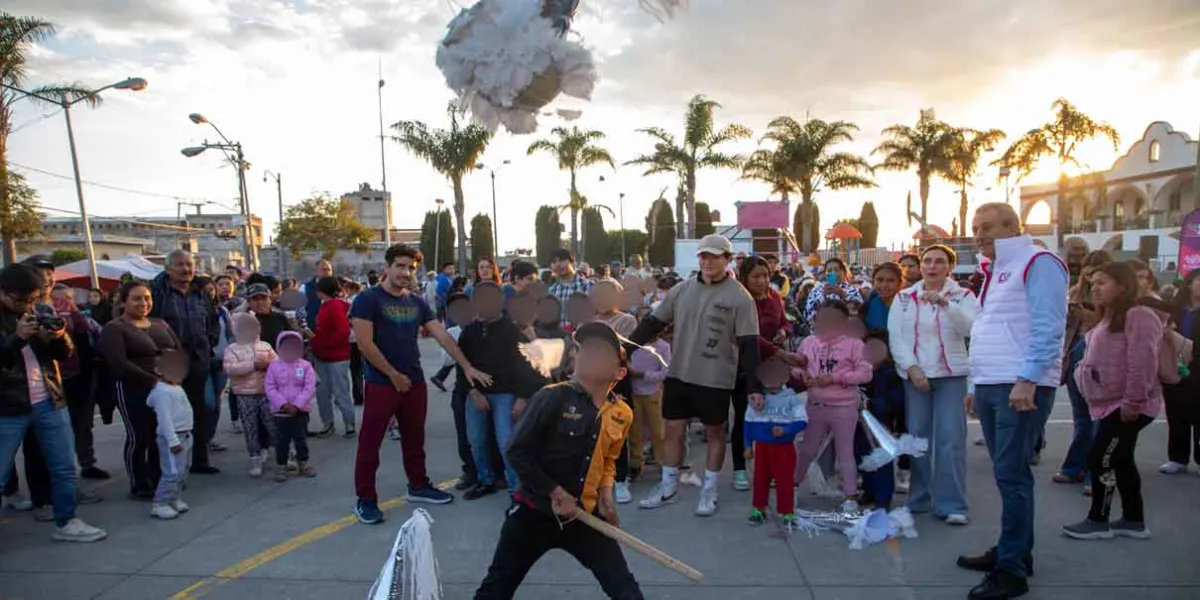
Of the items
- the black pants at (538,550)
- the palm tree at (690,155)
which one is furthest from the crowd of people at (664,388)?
the palm tree at (690,155)

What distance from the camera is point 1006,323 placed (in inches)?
143

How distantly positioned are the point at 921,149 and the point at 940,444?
36.1m

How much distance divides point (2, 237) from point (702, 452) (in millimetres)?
25260

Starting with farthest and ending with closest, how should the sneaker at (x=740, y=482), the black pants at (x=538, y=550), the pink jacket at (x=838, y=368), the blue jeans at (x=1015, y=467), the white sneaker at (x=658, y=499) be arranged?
1. the sneaker at (x=740, y=482)
2. the white sneaker at (x=658, y=499)
3. the pink jacket at (x=838, y=368)
4. the blue jeans at (x=1015, y=467)
5. the black pants at (x=538, y=550)

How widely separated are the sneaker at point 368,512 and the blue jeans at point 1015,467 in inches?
146

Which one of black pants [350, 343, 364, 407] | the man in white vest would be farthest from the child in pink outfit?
black pants [350, 343, 364, 407]

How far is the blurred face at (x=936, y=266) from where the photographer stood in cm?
463

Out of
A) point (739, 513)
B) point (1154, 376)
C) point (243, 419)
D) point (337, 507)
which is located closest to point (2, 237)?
point (243, 419)

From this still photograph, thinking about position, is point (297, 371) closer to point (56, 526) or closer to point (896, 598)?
point (56, 526)

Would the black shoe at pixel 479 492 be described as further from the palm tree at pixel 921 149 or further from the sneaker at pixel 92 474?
the palm tree at pixel 921 149

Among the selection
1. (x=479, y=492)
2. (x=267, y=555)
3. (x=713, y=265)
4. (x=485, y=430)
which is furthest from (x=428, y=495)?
(x=713, y=265)

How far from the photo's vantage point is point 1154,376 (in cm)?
417

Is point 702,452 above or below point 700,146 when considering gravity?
below

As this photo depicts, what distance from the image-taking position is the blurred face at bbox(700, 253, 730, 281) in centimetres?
482
